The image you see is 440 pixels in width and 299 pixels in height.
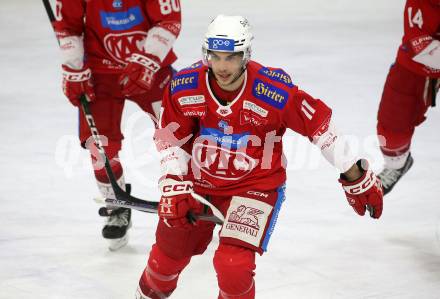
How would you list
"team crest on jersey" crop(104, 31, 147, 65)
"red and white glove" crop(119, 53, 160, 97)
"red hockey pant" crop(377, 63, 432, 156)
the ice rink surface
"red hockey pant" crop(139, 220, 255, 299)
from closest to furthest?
1. "red hockey pant" crop(139, 220, 255, 299)
2. the ice rink surface
3. "red and white glove" crop(119, 53, 160, 97)
4. "team crest on jersey" crop(104, 31, 147, 65)
5. "red hockey pant" crop(377, 63, 432, 156)

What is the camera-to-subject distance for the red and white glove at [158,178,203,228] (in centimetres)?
289

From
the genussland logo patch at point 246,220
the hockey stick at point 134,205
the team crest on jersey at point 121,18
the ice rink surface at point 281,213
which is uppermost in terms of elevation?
the team crest on jersey at point 121,18

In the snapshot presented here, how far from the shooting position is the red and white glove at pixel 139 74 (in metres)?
3.84

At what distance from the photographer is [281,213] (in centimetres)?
441

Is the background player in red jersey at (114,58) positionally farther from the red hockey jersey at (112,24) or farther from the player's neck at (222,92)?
the player's neck at (222,92)

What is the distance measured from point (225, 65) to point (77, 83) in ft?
4.16

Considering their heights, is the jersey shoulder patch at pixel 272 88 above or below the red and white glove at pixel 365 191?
above

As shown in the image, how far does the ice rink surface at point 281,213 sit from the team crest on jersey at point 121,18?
→ 1010 mm

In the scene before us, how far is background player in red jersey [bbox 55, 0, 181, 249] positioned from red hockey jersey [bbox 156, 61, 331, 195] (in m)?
0.87

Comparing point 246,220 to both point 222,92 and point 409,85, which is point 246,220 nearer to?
point 222,92

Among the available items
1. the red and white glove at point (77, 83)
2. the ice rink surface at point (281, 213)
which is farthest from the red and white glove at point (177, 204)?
the red and white glove at point (77, 83)

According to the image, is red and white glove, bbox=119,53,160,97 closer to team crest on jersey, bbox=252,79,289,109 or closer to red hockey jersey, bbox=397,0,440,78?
team crest on jersey, bbox=252,79,289,109

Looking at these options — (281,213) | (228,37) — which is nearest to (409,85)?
(281,213)

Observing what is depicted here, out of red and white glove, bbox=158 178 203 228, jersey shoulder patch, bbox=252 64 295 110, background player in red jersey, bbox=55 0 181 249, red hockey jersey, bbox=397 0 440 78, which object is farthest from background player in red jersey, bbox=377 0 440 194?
red and white glove, bbox=158 178 203 228
